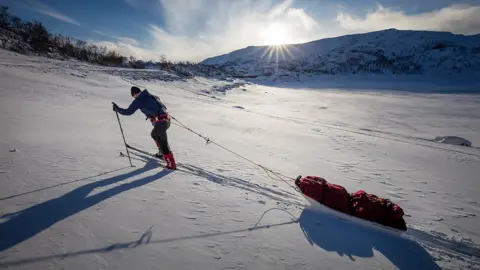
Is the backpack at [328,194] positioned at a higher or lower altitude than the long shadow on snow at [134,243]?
higher

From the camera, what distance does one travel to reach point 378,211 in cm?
365

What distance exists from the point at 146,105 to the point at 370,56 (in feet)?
435

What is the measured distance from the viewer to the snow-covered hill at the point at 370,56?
7614 centimetres

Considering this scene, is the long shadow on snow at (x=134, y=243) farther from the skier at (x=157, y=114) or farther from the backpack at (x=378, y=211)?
the skier at (x=157, y=114)

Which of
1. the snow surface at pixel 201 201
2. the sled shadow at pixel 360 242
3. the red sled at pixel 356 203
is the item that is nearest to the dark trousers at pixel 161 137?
the snow surface at pixel 201 201

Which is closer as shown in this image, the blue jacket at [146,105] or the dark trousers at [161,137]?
the blue jacket at [146,105]

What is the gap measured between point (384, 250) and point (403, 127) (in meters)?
14.4

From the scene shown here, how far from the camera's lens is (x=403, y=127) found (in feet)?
47.9

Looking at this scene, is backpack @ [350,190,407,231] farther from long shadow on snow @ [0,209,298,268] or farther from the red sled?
long shadow on snow @ [0,209,298,268]

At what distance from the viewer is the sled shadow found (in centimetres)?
301

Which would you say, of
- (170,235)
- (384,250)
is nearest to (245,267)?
(170,235)

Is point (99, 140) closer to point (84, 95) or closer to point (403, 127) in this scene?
point (84, 95)

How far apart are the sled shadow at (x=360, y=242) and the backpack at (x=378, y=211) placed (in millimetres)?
181

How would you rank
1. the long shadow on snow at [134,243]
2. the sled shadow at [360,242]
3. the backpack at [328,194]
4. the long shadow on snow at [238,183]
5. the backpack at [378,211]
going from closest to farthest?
the long shadow on snow at [134,243]
the sled shadow at [360,242]
the backpack at [378,211]
the backpack at [328,194]
the long shadow on snow at [238,183]
